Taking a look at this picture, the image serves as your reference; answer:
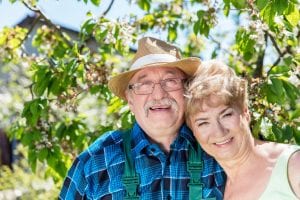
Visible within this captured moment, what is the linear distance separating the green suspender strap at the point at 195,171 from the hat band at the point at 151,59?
0.38 metres

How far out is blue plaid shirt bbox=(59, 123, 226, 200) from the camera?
9.91ft

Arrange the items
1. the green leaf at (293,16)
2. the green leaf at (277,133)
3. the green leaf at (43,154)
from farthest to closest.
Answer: the green leaf at (43,154) < the green leaf at (277,133) < the green leaf at (293,16)

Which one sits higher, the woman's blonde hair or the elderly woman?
the woman's blonde hair

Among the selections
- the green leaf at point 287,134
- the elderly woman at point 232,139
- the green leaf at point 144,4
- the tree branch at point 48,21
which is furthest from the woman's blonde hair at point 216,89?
the tree branch at point 48,21

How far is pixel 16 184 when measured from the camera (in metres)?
8.12

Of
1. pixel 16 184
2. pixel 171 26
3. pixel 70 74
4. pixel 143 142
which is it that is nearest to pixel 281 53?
pixel 171 26

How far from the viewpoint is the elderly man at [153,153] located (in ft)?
9.91

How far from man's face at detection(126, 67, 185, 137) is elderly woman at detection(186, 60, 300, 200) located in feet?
0.31

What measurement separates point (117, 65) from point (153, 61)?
5.76ft

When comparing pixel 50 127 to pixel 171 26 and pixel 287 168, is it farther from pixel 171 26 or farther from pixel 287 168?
pixel 287 168

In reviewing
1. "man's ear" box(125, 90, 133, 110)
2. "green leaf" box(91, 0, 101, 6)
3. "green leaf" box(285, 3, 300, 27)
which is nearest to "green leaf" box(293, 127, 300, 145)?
"green leaf" box(285, 3, 300, 27)

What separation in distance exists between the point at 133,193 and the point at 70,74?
4.20 ft

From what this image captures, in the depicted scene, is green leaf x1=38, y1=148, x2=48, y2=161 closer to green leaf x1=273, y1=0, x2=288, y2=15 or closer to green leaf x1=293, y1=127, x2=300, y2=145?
green leaf x1=293, y1=127, x2=300, y2=145

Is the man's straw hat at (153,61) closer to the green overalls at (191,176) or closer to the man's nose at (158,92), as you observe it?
the man's nose at (158,92)
